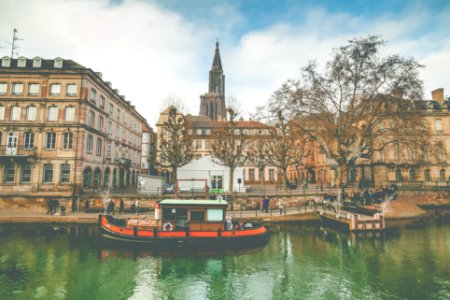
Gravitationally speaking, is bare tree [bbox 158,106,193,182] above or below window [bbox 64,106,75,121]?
below

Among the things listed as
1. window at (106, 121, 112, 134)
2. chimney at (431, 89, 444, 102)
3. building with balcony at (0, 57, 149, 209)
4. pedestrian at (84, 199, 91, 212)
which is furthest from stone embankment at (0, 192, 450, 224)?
chimney at (431, 89, 444, 102)

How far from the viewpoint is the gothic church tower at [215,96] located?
9862 centimetres

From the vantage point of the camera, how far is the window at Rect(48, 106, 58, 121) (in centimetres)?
2869

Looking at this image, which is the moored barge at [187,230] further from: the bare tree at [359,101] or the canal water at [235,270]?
the bare tree at [359,101]

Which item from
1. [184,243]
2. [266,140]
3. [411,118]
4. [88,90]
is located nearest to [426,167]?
[411,118]

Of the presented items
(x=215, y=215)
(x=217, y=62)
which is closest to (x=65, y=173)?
(x=215, y=215)

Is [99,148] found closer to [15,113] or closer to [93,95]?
[93,95]

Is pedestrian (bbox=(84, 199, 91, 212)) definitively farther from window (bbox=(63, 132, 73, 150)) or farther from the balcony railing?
the balcony railing

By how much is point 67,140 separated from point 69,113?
9.98ft

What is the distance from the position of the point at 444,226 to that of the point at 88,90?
3802 cm

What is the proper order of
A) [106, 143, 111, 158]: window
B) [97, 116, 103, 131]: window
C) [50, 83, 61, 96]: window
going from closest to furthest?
[50, 83, 61, 96]: window
[97, 116, 103, 131]: window
[106, 143, 111, 158]: window

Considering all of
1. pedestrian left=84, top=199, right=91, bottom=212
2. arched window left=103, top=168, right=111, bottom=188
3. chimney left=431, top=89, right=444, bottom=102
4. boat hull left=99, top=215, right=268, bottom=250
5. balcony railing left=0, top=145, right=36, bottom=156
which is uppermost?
chimney left=431, top=89, right=444, bottom=102

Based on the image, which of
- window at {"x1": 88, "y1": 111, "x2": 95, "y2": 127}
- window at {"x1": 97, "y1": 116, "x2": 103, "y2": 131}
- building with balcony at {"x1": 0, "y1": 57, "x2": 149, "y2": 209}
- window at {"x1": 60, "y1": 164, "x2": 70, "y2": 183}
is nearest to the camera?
building with balcony at {"x1": 0, "y1": 57, "x2": 149, "y2": 209}

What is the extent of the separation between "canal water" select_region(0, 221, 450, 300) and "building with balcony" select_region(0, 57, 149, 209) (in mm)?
10347
